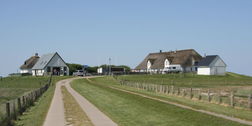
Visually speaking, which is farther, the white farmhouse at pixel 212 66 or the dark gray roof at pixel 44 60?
the dark gray roof at pixel 44 60

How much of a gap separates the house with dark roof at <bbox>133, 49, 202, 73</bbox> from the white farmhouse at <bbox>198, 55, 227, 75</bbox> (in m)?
7.96

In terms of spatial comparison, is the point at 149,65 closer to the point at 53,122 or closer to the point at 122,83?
the point at 122,83

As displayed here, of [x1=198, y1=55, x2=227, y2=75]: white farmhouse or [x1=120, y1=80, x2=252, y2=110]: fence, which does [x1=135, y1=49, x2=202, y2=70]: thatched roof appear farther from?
[x1=120, y1=80, x2=252, y2=110]: fence

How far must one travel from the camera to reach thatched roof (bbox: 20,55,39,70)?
122675mm

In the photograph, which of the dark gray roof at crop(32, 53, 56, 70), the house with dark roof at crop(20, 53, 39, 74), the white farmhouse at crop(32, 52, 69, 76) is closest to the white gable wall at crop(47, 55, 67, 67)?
the white farmhouse at crop(32, 52, 69, 76)

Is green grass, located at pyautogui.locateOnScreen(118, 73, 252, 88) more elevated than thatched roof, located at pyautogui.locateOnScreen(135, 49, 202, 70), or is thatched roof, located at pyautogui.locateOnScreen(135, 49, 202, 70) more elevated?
thatched roof, located at pyautogui.locateOnScreen(135, 49, 202, 70)

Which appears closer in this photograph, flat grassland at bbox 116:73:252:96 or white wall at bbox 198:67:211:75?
flat grassland at bbox 116:73:252:96

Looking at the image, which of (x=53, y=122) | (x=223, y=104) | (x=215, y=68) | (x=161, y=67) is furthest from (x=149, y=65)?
(x=53, y=122)

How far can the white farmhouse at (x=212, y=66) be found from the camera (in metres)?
98.9

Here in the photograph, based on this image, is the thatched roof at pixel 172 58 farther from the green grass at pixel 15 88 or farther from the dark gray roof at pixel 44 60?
the green grass at pixel 15 88

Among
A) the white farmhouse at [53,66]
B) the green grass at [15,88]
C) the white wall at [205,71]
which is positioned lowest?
the green grass at [15,88]

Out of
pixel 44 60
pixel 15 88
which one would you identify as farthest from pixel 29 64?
pixel 15 88

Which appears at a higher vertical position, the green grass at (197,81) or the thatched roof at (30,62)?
the thatched roof at (30,62)

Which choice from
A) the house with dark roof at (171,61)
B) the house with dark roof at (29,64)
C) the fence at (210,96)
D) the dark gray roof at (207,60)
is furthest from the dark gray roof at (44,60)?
the fence at (210,96)
